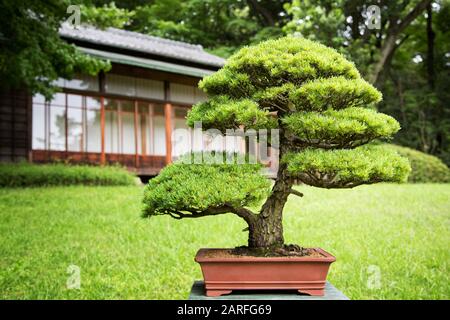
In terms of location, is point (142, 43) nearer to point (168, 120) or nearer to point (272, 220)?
point (168, 120)

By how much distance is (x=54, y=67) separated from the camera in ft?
18.3

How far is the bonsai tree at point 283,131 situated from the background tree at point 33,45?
3.35 meters

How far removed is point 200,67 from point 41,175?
3.27 m

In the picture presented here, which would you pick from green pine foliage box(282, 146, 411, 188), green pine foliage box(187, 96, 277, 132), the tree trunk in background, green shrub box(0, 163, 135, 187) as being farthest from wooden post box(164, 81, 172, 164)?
the tree trunk in background

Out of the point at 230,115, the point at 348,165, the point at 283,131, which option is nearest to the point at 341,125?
the point at 348,165

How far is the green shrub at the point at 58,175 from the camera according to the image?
6293 mm

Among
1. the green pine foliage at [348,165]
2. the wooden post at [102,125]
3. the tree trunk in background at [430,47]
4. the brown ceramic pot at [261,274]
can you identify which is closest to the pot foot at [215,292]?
the brown ceramic pot at [261,274]

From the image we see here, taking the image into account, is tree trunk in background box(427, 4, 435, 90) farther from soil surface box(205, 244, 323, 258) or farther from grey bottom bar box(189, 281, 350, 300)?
grey bottom bar box(189, 281, 350, 300)

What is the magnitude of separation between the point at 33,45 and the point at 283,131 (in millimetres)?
3937

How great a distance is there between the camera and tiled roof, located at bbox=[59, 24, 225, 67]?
7.53 m

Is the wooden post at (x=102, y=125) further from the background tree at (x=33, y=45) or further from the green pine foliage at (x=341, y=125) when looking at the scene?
the green pine foliage at (x=341, y=125)

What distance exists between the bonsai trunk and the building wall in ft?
20.2
